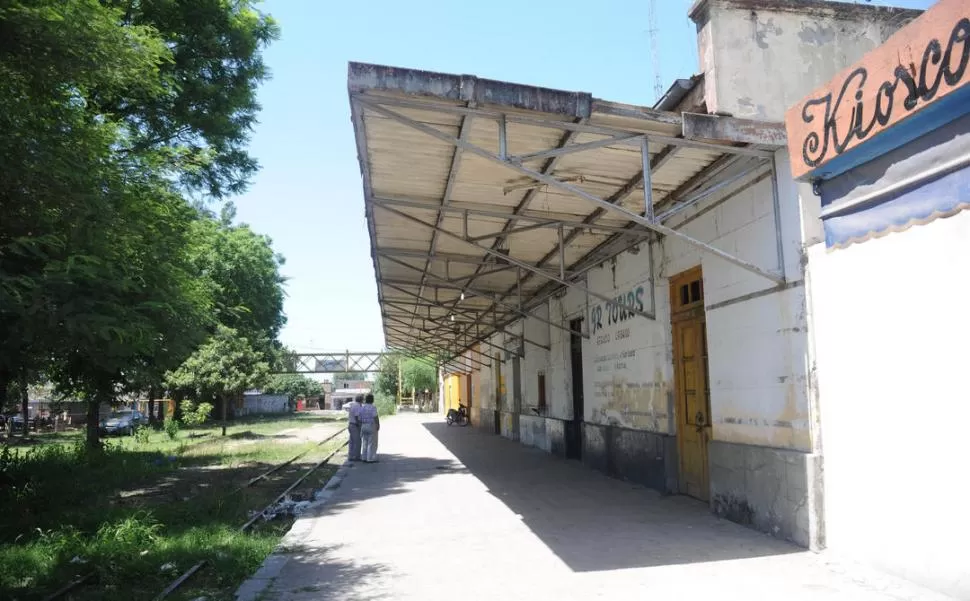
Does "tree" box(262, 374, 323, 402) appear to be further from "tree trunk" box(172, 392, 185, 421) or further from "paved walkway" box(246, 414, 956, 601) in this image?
"paved walkway" box(246, 414, 956, 601)

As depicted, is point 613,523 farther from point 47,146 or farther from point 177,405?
point 177,405

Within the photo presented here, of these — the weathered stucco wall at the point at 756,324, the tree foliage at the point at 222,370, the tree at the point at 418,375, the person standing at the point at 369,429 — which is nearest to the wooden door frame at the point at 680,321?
the weathered stucco wall at the point at 756,324

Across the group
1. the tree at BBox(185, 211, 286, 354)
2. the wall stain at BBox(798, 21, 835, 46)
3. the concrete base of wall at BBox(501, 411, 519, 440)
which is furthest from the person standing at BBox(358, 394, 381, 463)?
the tree at BBox(185, 211, 286, 354)

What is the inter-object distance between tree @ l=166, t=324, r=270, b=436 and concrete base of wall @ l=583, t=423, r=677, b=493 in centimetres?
2014

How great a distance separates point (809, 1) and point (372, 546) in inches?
304

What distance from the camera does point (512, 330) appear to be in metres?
20.9

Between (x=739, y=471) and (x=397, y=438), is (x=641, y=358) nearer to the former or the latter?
(x=739, y=471)

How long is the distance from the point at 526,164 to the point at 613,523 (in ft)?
14.5

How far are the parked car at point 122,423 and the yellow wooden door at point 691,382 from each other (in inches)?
1190

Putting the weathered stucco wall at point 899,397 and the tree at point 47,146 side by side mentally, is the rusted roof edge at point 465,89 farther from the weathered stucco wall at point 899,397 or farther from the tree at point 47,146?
the tree at point 47,146

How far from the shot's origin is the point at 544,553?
21.4ft

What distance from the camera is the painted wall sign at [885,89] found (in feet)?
13.3

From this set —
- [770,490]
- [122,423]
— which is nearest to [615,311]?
[770,490]

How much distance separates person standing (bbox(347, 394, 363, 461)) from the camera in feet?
51.2
